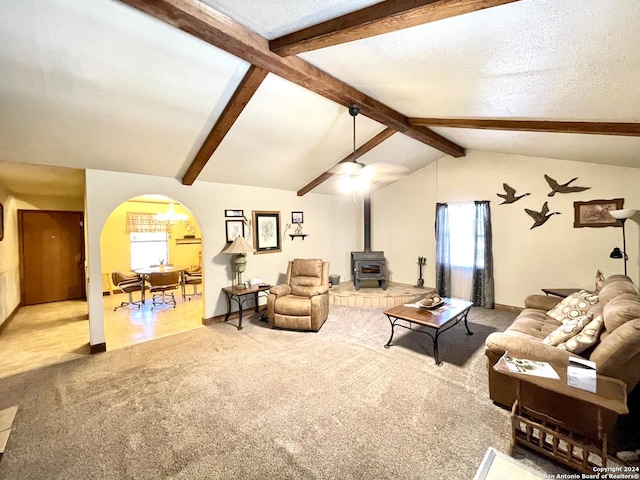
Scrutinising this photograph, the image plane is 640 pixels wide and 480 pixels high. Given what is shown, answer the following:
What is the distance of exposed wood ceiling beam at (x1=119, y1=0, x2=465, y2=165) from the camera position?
68.5 inches

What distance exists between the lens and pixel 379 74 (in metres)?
2.51

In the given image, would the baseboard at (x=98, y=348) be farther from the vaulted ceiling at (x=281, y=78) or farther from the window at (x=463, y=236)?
the window at (x=463, y=236)

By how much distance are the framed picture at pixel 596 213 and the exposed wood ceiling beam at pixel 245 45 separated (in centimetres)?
353

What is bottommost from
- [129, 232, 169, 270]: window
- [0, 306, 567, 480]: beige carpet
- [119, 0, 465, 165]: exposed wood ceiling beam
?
[0, 306, 567, 480]: beige carpet

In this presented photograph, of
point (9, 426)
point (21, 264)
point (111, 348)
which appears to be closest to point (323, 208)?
point (111, 348)

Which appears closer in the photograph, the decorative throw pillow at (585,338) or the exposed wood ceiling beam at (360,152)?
the decorative throw pillow at (585,338)

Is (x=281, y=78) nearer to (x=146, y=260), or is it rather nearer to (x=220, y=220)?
(x=220, y=220)

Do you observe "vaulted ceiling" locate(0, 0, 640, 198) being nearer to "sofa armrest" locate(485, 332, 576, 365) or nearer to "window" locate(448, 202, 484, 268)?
"window" locate(448, 202, 484, 268)

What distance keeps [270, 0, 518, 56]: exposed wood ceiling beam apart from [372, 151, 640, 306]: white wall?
426cm

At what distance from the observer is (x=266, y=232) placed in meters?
5.31

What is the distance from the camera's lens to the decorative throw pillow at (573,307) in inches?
113

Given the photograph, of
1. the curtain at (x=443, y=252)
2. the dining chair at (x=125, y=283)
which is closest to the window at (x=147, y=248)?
the dining chair at (x=125, y=283)

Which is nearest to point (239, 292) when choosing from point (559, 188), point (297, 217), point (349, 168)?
point (297, 217)

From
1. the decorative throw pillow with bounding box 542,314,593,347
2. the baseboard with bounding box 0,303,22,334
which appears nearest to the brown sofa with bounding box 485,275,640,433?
the decorative throw pillow with bounding box 542,314,593,347
